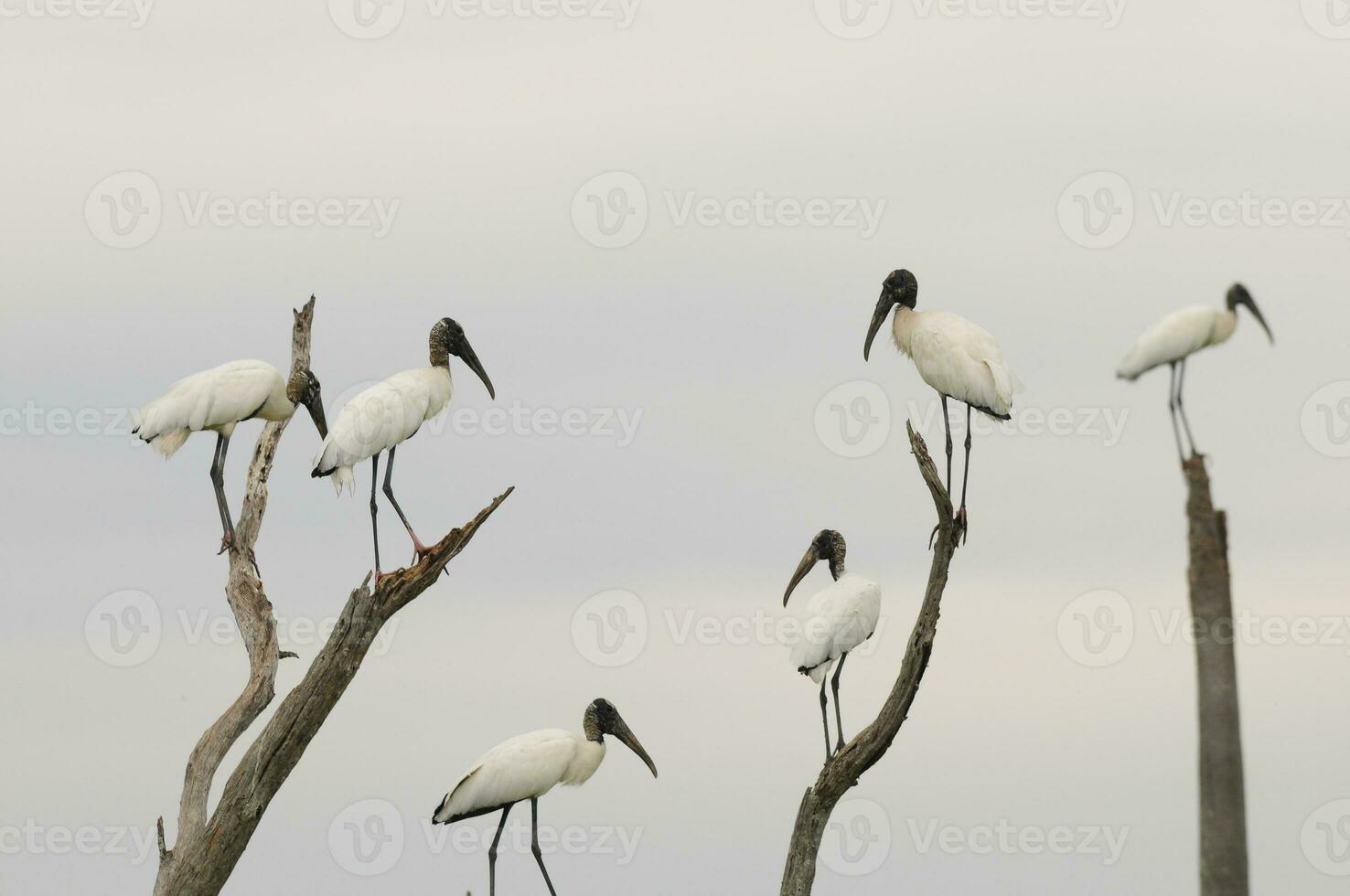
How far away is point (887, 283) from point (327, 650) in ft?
18.8

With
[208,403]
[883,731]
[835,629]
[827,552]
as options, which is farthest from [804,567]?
[208,403]

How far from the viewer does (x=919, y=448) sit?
42.2ft

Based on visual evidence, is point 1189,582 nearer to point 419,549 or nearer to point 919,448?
point 919,448

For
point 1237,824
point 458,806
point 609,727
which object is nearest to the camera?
point 1237,824

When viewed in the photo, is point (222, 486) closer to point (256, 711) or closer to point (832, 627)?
point (256, 711)

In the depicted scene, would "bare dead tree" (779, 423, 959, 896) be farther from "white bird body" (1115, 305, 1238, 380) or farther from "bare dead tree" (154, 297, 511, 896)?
"bare dead tree" (154, 297, 511, 896)

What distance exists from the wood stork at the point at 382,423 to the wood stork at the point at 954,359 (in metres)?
3.84

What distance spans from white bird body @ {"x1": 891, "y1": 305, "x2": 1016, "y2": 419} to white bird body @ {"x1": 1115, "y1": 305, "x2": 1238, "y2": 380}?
253 cm

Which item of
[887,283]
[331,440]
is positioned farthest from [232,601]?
[887,283]

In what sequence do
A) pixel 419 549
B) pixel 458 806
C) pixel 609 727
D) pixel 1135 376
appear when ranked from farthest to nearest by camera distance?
pixel 609 727
pixel 458 806
pixel 419 549
pixel 1135 376

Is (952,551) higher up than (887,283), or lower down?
lower down

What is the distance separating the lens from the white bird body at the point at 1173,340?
12094 mm

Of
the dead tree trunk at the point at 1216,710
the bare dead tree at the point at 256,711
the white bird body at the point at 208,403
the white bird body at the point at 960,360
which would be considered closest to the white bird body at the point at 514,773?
the bare dead tree at the point at 256,711

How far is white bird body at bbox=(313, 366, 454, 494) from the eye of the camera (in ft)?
49.4
